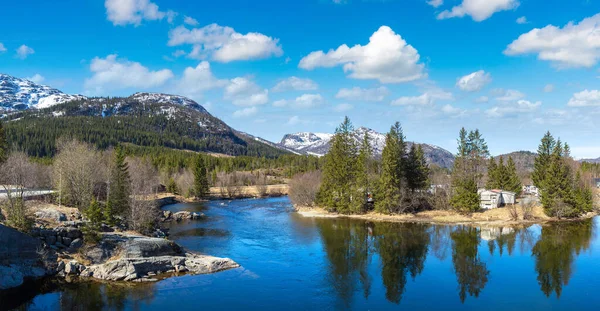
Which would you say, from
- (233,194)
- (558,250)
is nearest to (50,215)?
(558,250)

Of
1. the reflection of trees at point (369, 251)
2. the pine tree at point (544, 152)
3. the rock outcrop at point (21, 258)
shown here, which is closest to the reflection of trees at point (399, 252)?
the reflection of trees at point (369, 251)

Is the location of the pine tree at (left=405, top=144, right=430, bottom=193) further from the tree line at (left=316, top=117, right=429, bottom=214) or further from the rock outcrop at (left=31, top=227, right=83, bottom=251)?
the rock outcrop at (left=31, top=227, right=83, bottom=251)

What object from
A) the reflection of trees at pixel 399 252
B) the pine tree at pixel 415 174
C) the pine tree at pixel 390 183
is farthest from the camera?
the pine tree at pixel 415 174

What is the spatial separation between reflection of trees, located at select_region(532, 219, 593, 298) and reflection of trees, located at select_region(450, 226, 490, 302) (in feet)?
16.6

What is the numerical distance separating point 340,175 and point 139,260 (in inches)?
1938

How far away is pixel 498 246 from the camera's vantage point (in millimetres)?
50062

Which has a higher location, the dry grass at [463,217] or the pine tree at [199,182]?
the pine tree at [199,182]

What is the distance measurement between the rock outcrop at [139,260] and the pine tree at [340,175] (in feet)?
134

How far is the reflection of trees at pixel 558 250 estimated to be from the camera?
3641cm

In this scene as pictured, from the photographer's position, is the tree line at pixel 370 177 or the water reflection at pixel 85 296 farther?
the tree line at pixel 370 177

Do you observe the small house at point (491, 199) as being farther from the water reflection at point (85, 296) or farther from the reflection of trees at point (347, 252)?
the water reflection at point (85, 296)

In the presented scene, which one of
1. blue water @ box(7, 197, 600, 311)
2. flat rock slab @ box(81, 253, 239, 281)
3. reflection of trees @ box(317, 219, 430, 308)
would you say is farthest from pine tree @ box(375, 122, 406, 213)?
flat rock slab @ box(81, 253, 239, 281)

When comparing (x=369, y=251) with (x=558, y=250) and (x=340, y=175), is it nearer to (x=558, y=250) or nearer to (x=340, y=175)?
(x=558, y=250)

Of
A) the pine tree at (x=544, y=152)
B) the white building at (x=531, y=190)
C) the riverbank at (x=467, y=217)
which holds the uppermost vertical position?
the pine tree at (x=544, y=152)
